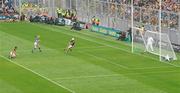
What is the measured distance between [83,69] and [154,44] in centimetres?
993

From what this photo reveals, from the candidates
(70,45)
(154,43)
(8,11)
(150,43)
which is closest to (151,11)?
(150,43)

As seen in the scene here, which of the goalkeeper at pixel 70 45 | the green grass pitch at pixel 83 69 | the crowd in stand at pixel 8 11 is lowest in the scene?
the green grass pitch at pixel 83 69

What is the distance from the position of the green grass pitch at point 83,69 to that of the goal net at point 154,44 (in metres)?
0.77

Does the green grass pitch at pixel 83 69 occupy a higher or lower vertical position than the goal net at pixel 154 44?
lower

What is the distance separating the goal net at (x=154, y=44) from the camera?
165 feet

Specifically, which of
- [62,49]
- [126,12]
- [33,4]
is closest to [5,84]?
[62,49]

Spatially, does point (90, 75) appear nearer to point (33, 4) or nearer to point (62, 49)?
point (62, 49)

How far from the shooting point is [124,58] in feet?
167

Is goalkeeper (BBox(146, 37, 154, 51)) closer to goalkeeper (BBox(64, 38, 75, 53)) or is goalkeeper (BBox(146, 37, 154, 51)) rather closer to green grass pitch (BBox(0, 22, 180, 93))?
green grass pitch (BBox(0, 22, 180, 93))

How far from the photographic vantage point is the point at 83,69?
45.1 metres

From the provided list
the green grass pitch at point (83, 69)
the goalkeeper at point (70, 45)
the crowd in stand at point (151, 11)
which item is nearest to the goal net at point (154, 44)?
the green grass pitch at point (83, 69)

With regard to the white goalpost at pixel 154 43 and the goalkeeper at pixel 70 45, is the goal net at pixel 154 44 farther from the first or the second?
the goalkeeper at pixel 70 45

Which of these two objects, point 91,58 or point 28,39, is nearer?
point 91,58

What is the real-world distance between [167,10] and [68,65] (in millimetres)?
18010
